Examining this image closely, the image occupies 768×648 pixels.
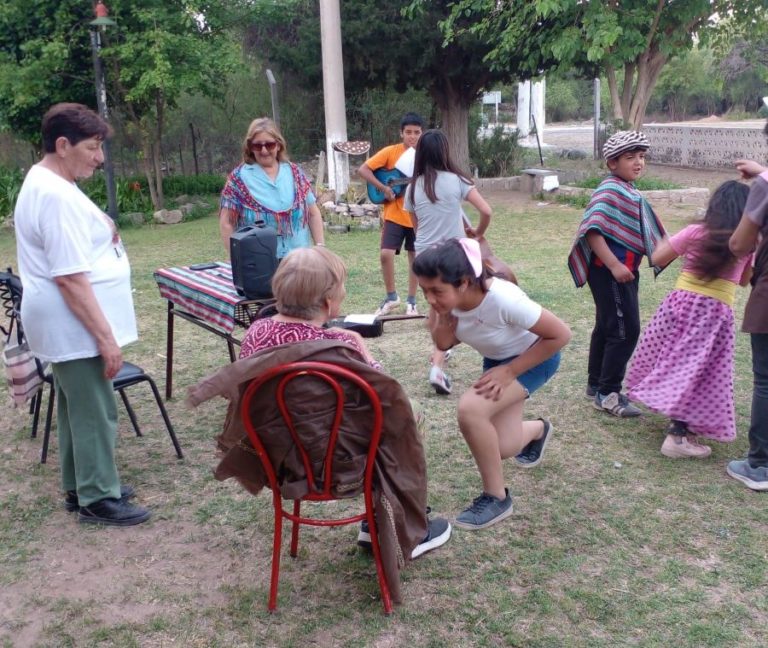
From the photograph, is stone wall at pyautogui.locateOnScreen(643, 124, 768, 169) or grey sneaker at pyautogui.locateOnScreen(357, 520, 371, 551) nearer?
grey sneaker at pyautogui.locateOnScreen(357, 520, 371, 551)

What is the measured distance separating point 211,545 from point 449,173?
2845mm

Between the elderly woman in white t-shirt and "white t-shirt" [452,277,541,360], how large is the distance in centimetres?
136

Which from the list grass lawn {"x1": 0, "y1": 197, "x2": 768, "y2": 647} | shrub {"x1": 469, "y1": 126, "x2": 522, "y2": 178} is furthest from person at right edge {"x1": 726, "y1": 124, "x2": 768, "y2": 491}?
shrub {"x1": 469, "y1": 126, "x2": 522, "y2": 178}

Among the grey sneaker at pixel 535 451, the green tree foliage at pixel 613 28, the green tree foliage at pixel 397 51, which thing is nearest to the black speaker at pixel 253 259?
the grey sneaker at pixel 535 451

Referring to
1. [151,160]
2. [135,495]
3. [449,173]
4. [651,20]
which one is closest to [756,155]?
[651,20]

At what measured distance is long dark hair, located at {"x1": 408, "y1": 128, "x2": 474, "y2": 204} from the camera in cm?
491

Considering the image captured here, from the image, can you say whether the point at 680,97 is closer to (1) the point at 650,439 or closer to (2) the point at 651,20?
(2) the point at 651,20

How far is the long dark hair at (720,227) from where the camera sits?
3.62m

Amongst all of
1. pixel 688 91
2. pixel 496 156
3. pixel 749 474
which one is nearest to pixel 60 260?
pixel 749 474

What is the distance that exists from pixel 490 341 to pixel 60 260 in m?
1.62

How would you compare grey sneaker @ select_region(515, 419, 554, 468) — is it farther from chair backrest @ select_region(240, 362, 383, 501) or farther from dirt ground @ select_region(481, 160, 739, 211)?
dirt ground @ select_region(481, 160, 739, 211)

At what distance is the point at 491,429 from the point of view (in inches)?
120

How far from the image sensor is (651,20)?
41.2 feet

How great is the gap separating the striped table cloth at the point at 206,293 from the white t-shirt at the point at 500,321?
1.29 metres
